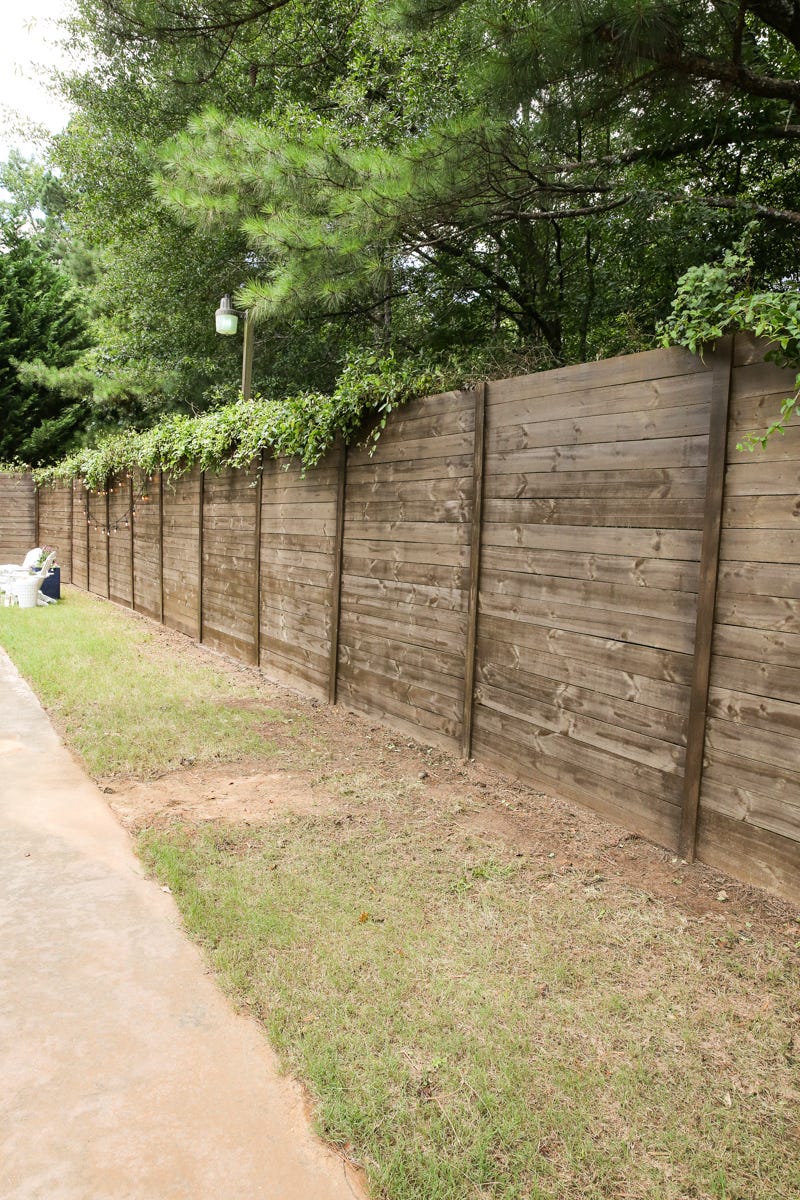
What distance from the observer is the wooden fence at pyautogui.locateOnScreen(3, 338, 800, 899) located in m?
2.80

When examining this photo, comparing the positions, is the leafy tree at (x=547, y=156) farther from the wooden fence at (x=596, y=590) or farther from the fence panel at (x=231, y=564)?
the fence panel at (x=231, y=564)

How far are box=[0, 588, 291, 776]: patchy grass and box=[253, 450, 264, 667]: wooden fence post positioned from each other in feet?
1.01

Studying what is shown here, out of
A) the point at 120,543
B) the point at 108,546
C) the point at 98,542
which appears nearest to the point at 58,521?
the point at 98,542

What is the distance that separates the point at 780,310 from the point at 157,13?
5.71m

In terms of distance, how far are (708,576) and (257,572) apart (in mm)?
4867

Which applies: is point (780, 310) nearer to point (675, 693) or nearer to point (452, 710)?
point (675, 693)

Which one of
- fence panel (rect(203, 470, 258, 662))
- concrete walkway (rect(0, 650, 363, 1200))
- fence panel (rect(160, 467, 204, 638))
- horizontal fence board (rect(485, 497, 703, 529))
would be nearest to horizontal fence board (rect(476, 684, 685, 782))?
horizontal fence board (rect(485, 497, 703, 529))

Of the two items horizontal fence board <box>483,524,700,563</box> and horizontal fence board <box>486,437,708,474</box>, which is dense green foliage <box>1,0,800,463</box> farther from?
horizontal fence board <box>483,524,700,563</box>

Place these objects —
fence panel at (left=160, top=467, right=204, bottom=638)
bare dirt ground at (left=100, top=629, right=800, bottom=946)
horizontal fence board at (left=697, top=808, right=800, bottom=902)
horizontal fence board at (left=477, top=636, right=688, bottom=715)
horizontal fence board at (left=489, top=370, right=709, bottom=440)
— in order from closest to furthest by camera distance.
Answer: horizontal fence board at (left=697, top=808, right=800, bottom=902) < bare dirt ground at (left=100, top=629, right=800, bottom=946) < horizontal fence board at (left=489, top=370, right=709, bottom=440) < horizontal fence board at (left=477, top=636, right=688, bottom=715) < fence panel at (left=160, top=467, right=204, bottom=638)

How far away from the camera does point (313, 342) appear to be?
1326 centimetres

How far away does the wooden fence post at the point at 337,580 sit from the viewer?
562cm

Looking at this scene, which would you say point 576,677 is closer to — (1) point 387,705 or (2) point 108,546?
(1) point 387,705

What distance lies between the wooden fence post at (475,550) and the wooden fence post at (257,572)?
10.4 ft

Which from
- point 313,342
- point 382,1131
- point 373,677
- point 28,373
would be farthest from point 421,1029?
point 28,373
